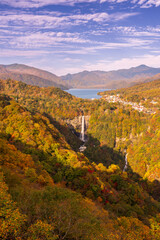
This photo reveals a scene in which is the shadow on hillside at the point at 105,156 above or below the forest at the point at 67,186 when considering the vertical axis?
below

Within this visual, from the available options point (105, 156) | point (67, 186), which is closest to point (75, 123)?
point (105, 156)

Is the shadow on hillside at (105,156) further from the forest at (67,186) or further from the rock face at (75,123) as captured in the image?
the rock face at (75,123)

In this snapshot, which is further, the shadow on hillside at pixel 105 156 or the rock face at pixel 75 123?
the rock face at pixel 75 123

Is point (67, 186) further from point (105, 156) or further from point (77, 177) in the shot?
point (105, 156)

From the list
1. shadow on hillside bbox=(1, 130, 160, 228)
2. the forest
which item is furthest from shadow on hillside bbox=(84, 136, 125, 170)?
shadow on hillside bbox=(1, 130, 160, 228)

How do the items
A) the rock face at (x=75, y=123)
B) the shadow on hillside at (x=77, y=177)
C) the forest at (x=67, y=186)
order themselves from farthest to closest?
the rock face at (x=75, y=123) < the shadow on hillside at (x=77, y=177) < the forest at (x=67, y=186)

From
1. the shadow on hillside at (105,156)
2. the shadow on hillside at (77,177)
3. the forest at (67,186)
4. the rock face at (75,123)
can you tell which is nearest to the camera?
the forest at (67,186)

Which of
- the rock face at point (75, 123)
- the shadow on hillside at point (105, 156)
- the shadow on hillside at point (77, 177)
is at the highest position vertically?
the shadow on hillside at point (77, 177)

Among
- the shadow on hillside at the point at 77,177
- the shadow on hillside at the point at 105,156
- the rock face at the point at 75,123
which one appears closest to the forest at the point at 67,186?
the shadow on hillside at the point at 77,177

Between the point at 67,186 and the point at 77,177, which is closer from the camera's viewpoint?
the point at 67,186
